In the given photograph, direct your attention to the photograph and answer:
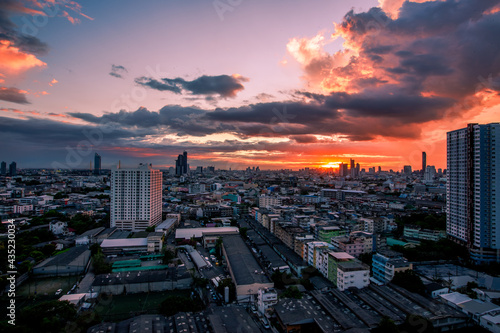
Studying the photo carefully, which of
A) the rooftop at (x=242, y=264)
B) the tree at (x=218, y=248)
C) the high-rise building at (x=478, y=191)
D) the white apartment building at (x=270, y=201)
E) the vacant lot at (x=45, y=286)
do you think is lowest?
the vacant lot at (x=45, y=286)

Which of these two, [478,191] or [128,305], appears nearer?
[128,305]

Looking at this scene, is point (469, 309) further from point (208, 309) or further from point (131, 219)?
point (131, 219)

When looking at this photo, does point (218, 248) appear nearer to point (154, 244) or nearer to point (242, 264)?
point (154, 244)

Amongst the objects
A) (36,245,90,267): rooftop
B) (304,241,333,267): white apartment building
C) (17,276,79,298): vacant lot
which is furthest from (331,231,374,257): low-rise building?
(36,245,90,267): rooftop

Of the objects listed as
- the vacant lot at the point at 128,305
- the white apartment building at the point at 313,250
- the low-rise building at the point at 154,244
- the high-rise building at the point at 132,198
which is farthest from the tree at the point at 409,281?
the high-rise building at the point at 132,198

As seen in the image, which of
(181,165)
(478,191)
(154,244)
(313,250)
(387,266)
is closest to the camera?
(387,266)

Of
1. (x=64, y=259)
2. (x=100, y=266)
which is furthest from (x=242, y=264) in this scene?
(x=64, y=259)

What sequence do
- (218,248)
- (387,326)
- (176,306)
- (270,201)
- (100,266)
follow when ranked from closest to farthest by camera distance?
(387,326)
(176,306)
(100,266)
(218,248)
(270,201)

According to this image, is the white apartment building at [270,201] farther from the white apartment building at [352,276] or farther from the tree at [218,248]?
the white apartment building at [352,276]
